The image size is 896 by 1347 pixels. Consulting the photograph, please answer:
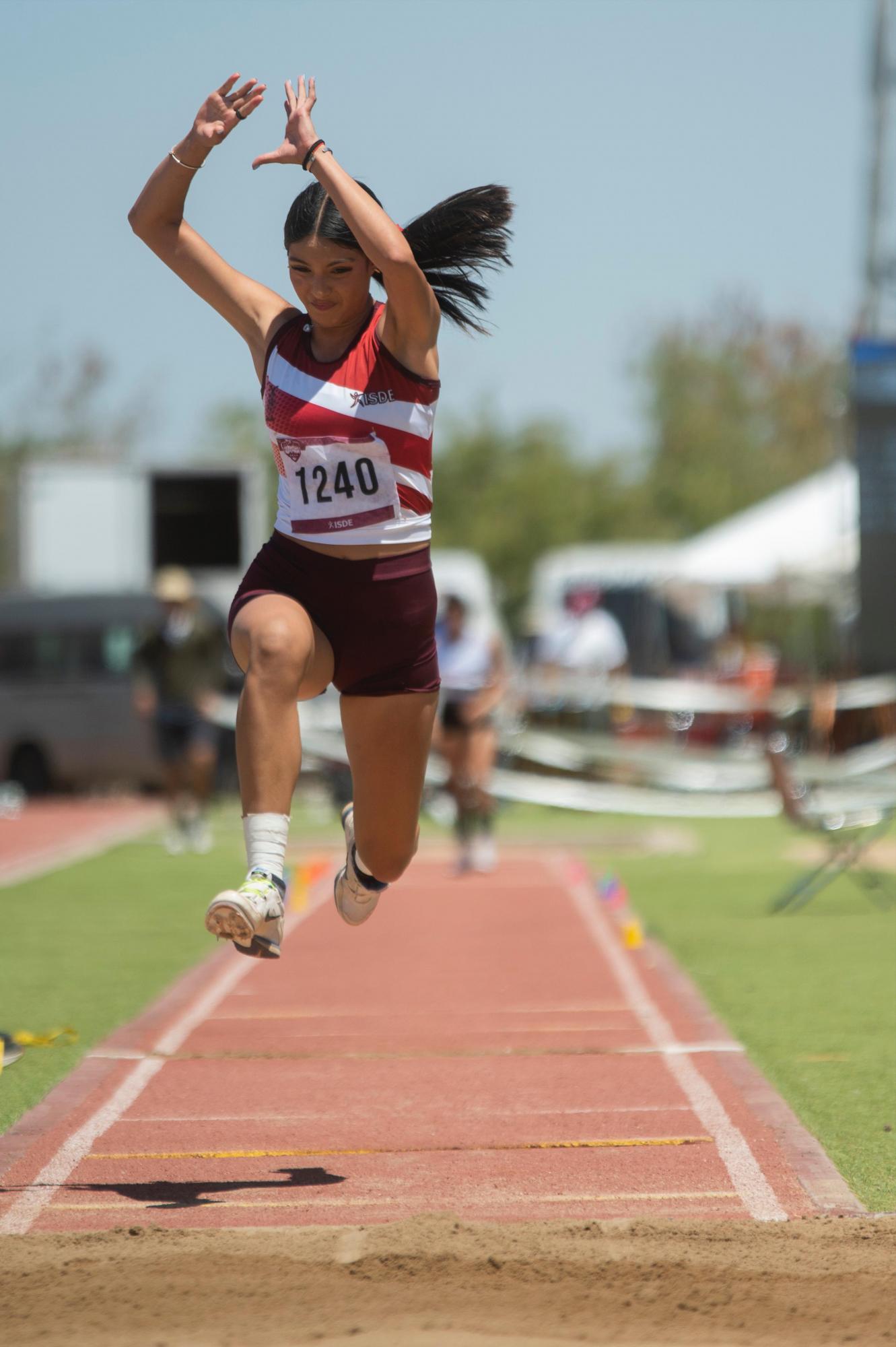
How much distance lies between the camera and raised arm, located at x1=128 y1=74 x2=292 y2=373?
4836 mm

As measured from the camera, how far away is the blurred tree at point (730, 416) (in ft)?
170

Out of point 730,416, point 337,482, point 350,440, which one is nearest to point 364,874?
point 337,482

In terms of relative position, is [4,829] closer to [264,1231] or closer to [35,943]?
[35,943]

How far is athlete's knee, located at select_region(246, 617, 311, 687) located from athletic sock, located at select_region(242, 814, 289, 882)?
354mm

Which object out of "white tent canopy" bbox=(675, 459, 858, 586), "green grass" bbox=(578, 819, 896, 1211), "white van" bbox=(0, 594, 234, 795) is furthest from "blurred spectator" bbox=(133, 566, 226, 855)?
"white tent canopy" bbox=(675, 459, 858, 586)

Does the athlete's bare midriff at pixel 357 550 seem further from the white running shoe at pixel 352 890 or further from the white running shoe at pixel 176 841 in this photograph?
the white running shoe at pixel 176 841

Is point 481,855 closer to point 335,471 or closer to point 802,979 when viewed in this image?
point 802,979

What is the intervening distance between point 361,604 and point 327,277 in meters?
0.84

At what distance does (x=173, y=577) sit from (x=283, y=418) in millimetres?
11309

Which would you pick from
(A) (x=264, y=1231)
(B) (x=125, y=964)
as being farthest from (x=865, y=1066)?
(B) (x=125, y=964)

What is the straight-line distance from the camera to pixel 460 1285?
3.55 metres

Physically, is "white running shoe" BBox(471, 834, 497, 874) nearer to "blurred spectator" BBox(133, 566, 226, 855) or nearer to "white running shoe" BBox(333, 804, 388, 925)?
"blurred spectator" BBox(133, 566, 226, 855)

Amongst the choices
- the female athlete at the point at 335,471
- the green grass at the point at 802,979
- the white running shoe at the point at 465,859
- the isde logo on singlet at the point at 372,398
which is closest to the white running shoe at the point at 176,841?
the white running shoe at the point at 465,859

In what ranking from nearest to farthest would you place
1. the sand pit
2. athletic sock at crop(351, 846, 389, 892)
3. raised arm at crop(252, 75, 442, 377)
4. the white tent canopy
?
1. the sand pit
2. raised arm at crop(252, 75, 442, 377)
3. athletic sock at crop(351, 846, 389, 892)
4. the white tent canopy
